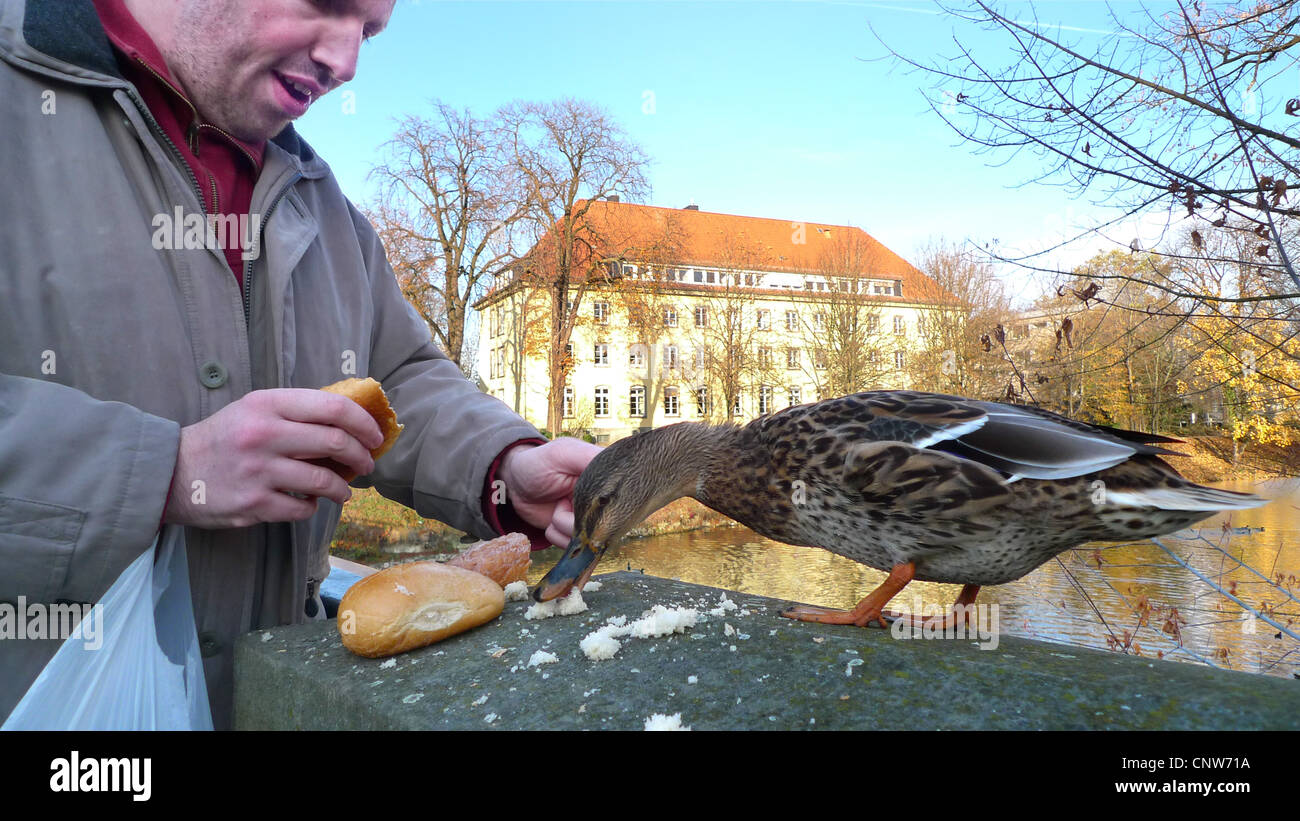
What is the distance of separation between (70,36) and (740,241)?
54089 mm

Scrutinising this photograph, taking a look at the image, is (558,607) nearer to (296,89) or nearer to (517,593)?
(517,593)

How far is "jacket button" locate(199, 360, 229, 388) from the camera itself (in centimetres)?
176

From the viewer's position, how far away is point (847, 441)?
206 cm

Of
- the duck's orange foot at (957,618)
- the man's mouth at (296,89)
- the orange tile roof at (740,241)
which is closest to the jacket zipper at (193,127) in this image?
the man's mouth at (296,89)

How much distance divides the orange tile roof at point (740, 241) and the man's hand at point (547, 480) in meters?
25.7

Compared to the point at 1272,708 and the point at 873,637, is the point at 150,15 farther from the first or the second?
the point at 1272,708

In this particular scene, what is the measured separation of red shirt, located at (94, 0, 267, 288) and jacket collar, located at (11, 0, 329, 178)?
0.10 meters

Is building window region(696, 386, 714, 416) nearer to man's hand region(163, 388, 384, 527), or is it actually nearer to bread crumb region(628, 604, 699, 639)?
bread crumb region(628, 604, 699, 639)

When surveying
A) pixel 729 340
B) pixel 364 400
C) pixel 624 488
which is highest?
pixel 729 340

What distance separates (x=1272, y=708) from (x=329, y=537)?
234cm

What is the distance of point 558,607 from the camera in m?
1.92

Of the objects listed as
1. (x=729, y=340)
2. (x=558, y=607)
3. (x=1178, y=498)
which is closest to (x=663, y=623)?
(x=558, y=607)

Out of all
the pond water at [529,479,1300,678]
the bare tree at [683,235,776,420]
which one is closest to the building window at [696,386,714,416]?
the bare tree at [683,235,776,420]
